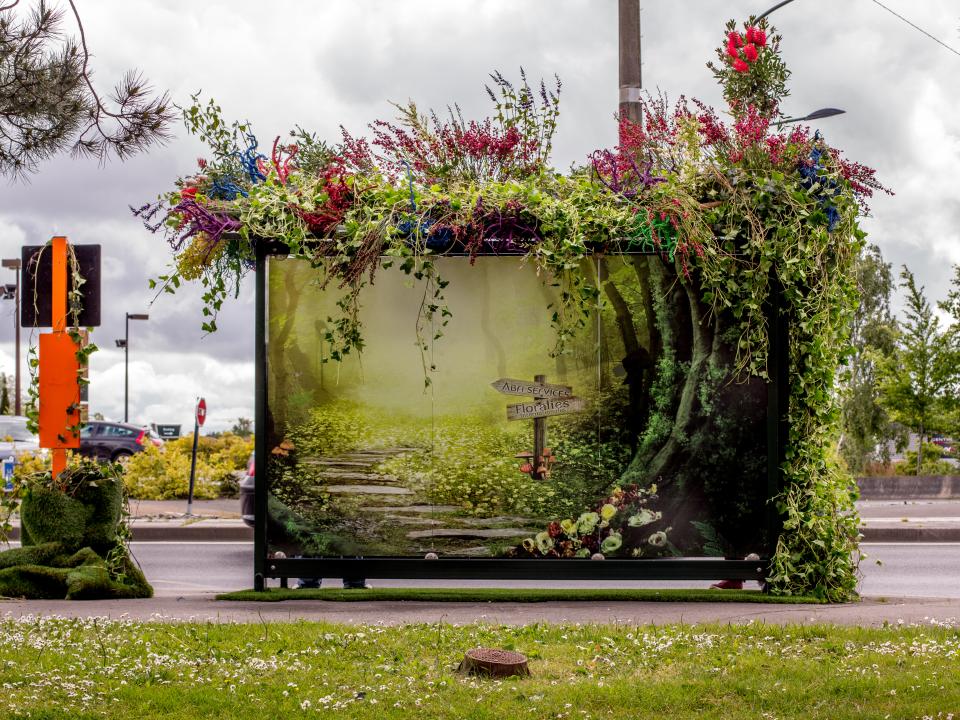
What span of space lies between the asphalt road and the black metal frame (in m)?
1.46

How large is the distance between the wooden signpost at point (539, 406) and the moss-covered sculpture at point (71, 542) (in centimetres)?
358

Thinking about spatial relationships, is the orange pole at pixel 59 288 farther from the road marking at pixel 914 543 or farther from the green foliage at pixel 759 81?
the road marking at pixel 914 543

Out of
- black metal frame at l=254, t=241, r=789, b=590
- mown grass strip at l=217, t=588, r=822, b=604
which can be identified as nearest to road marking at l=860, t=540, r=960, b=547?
mown grass strip at l=217, t=588, r=822, b=604

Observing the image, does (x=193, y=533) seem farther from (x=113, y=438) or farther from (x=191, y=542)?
(x=113, y=438)

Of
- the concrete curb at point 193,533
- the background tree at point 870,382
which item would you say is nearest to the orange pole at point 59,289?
the concrete curb at point 193,533

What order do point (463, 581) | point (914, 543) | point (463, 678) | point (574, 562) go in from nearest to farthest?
point (463, 678)
point (574, 562)
point (463, 581)
point (914, 543)

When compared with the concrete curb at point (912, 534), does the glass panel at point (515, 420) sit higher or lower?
higher

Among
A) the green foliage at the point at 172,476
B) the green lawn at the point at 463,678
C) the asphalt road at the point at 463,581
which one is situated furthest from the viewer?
the green foliage at the point at 172,476

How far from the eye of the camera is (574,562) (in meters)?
8.91

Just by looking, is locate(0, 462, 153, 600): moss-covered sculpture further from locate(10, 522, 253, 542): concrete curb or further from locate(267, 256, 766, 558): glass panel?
locate(10, 522, 253, 542): concrete curb

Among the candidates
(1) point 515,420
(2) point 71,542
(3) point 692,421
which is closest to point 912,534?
(3) point 692,421

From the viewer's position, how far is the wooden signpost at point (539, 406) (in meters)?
8.97

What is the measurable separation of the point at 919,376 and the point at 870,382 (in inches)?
325

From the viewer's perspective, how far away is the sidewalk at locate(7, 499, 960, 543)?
52.4 feet
